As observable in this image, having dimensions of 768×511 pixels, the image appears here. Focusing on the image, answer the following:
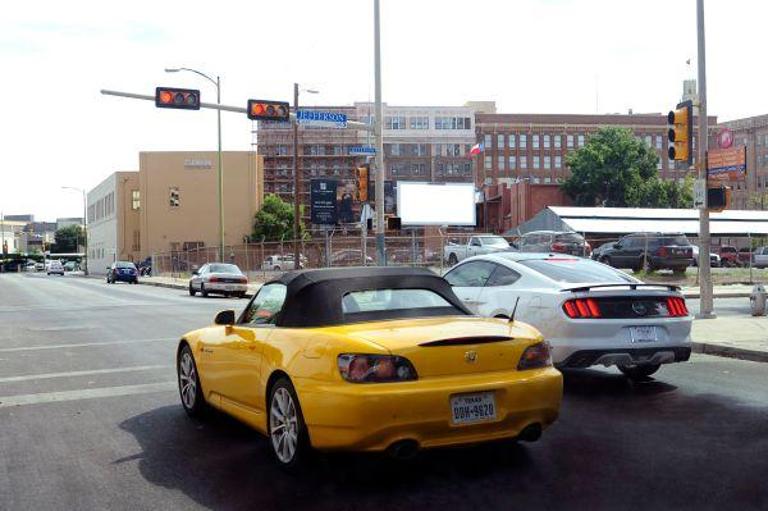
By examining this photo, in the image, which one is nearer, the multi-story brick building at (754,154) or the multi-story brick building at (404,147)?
the multi-story brick building at (404,147)

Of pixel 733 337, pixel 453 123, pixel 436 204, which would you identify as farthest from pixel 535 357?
pixel 453 123

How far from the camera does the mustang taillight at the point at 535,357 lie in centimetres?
555

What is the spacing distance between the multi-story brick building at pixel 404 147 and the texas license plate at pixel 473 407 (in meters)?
117

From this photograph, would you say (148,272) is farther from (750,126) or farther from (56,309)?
(750,126)

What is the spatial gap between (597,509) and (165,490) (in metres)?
2.76

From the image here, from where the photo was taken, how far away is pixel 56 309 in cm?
2367

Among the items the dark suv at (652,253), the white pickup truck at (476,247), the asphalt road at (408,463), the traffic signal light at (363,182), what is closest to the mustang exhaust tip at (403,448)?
the asphalt road at (408,463)

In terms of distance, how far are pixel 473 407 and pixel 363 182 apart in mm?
18993

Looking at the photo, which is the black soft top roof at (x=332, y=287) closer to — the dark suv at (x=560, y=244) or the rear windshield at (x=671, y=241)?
the dark suv at (x=560, y=244)

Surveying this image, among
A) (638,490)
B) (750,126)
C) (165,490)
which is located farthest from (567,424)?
→ (750,126)

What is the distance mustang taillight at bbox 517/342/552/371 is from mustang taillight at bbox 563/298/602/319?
2.68m

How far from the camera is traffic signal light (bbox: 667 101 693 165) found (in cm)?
1598

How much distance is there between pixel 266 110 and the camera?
22031 mm

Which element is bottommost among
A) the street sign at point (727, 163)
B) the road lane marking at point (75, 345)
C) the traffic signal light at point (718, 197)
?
the road lane marking at point (75, 345)
